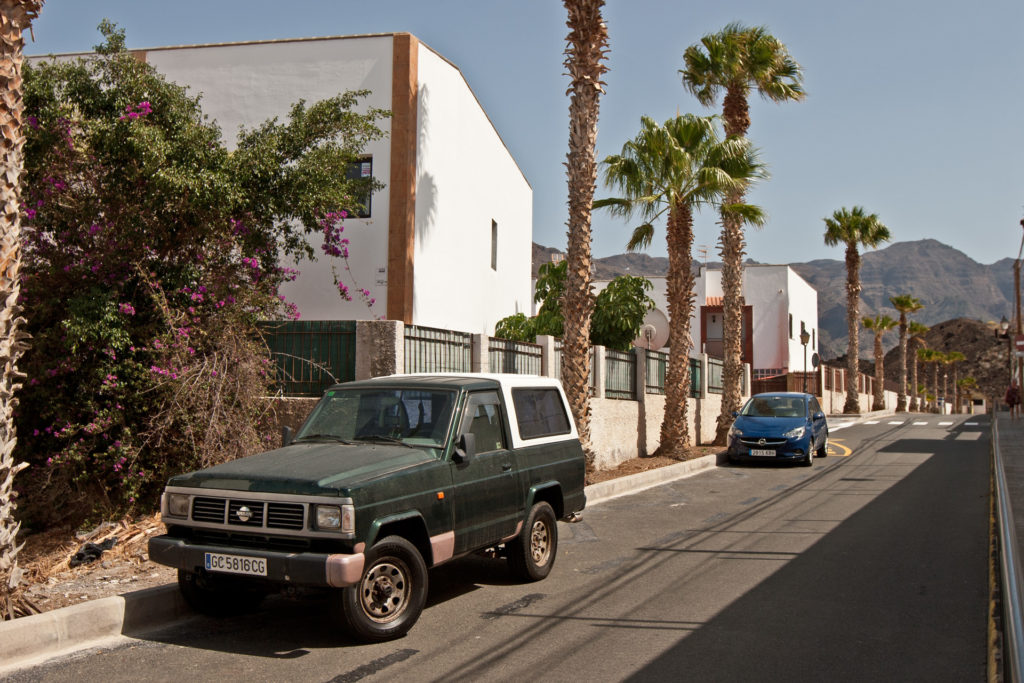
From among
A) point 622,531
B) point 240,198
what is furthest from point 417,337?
point 622,531

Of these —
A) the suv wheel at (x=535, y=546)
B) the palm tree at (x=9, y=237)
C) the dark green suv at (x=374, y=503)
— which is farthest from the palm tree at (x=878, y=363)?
the palm tree at (x=9, y=237)

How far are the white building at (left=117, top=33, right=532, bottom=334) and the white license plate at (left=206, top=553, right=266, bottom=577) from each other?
33.2ft

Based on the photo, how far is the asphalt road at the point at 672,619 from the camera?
5.37 m

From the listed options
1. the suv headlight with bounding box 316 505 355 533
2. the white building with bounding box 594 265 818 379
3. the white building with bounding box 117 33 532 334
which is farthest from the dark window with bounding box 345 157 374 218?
the white building with bounding box 594 265 818 379

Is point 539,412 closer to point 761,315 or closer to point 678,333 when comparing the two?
point 678,333

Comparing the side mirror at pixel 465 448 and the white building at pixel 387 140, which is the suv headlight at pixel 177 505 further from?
the white building at pixel 387 140

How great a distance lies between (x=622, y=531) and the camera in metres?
10.5

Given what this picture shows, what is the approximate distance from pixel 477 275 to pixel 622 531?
34.6 ft

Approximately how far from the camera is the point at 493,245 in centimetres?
2217

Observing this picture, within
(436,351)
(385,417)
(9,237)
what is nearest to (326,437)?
(385,417)

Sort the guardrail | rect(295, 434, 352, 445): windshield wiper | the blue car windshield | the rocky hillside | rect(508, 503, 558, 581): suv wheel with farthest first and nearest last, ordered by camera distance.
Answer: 1. the rocky hillside
2. the blue car windshield
3. rect(508, 503, 558, 581): suv wheel
4. rect(295, 434, 352, 445): windshield wiper
5. the guardrail

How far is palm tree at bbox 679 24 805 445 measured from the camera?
23.2m

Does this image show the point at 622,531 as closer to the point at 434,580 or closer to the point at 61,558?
the point at 434,580

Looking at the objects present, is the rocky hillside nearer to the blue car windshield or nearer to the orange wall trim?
the blue car windshield
